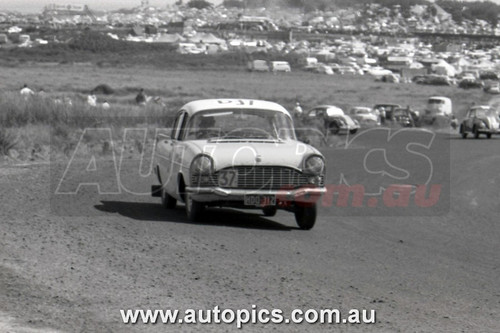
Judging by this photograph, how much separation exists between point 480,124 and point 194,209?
30615 mm

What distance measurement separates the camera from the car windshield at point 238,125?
1280cm

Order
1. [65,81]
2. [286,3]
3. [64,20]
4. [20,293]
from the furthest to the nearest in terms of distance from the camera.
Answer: [286,3] < [64,20] < [65,81] < [20,293]

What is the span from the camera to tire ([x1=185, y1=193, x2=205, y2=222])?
12.1 meters

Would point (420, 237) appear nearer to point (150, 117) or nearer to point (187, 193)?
point (187, 193)

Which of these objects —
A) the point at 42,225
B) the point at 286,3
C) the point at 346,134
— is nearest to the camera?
the point at 42,225

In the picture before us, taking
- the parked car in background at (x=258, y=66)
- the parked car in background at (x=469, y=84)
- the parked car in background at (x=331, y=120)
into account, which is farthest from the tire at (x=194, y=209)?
the parked car in background at (x=469, y=84)

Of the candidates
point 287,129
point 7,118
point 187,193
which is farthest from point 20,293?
point 7,118

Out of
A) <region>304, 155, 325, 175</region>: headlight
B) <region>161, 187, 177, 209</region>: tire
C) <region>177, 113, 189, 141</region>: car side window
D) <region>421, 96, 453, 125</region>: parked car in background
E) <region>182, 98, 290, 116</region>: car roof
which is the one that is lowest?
<region>421, 96, 453, 125</region>: parked car in background

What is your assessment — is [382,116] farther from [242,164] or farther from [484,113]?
[242,164]

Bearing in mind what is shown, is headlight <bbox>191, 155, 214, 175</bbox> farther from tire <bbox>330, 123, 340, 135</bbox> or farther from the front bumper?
tire <bbox>330, 123, 340, 135</bbox>

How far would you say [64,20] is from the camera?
90812 mm

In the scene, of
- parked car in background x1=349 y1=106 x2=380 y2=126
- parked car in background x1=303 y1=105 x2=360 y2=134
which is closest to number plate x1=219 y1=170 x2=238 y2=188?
→ parked car in background x1=303 y1=105 x2=360 y2=134

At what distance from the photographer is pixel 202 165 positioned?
11828 millimetres

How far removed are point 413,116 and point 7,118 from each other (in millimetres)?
28996
